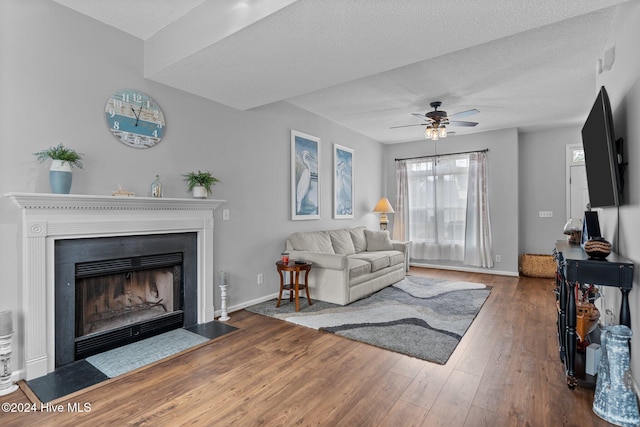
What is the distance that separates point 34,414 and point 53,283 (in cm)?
85

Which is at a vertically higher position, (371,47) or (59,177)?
(371,47)

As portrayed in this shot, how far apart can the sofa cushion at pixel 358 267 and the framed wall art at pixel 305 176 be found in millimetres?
1071

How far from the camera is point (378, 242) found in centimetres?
547

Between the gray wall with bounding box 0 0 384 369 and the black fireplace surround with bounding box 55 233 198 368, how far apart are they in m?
0.24

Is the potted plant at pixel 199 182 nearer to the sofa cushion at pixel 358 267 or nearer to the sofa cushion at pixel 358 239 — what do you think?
the sofa cushion at pixel 358 267

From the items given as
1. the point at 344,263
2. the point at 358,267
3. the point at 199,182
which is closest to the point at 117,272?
the point at 199,182

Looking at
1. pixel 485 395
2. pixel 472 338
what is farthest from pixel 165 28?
pixel 472 338

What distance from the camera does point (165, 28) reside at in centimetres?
270

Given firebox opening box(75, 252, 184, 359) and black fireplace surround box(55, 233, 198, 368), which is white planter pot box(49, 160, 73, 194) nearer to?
black fireplace surround box(55, 233, 198, 368)

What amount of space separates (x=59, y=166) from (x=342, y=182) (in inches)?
161

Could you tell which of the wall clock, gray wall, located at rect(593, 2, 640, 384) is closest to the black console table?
gray wall, located at rect(593, 2, 640, 384)

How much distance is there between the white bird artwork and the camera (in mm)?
4613

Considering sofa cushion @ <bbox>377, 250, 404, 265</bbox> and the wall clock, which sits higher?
the wall clock

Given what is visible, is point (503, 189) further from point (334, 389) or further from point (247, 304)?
point (334, 389)
